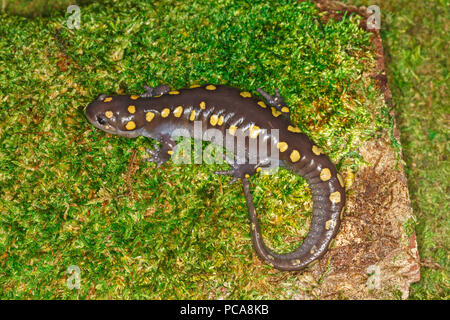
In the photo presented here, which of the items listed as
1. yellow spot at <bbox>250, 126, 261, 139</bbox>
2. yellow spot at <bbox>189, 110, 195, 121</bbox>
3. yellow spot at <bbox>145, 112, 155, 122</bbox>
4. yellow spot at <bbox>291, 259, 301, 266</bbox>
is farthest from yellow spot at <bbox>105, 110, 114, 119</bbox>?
yellow spot at <bbox>291, 259, 301, 266</bbox>

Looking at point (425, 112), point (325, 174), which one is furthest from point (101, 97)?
point (425, 112)

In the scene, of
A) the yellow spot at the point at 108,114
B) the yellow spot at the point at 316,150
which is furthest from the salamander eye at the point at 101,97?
the yellow spot at the point at 316,150

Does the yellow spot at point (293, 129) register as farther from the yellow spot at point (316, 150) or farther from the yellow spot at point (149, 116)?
the yellow spot at point (149, 116)

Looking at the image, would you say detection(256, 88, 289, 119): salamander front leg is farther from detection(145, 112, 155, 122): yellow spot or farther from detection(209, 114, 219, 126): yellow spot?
detection(145, 112, 155, 122): yellow spot

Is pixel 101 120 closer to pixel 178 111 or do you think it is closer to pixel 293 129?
pixel 178 111

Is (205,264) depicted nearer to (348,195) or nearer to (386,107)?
(348,195)

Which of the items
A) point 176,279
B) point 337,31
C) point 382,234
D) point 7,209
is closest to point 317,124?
point 337,31
